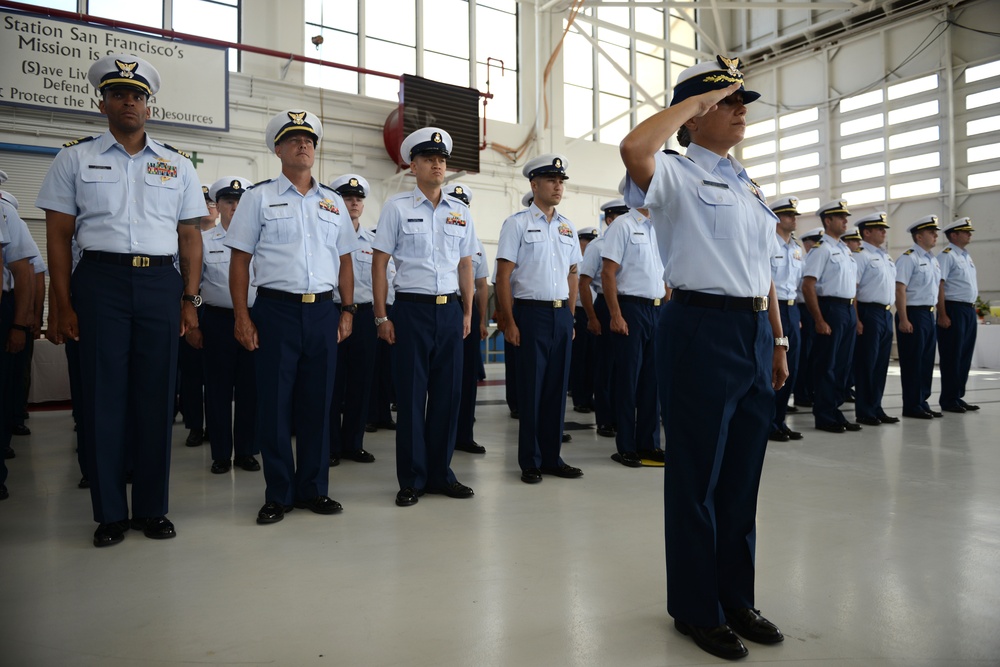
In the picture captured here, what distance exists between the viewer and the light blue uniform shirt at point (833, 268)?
5430 mm

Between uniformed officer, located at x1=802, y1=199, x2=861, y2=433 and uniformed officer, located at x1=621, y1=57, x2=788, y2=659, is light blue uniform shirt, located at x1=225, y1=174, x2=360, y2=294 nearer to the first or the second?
uniformed officer, located at x1=621, y1=57, x2=788, y2=659

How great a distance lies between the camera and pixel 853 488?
11.2ft

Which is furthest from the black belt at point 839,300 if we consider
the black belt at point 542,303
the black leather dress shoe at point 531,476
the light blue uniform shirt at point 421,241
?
the light blue uniform shirt at point 421,241

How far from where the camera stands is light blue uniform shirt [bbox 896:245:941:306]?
5.98m

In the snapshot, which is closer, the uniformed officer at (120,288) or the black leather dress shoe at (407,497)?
the uniformed officer at (120,288)

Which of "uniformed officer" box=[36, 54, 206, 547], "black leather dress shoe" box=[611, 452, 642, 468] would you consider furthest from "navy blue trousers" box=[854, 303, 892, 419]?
"uniformed officer" box=[36, 54, 206, 547]

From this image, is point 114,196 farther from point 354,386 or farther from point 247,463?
point 354,386

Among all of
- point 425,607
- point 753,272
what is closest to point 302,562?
point 425,607

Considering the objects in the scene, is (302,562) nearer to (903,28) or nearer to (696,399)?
(696,399)

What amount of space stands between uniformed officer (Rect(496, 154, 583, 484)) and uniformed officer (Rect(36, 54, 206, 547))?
5.45 feet

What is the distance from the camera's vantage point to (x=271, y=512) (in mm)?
2891

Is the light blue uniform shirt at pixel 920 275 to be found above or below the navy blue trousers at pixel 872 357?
above

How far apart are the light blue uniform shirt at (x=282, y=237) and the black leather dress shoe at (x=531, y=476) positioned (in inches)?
54.8

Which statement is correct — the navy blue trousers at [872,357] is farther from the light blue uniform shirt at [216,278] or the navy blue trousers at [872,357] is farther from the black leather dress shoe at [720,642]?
the light blue uniform shirt at [216,278]
